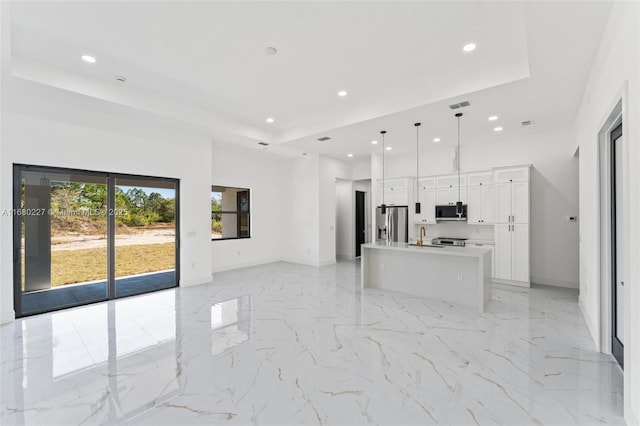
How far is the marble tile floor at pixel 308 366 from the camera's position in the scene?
2125 millimetres

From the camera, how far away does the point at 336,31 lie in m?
3.09

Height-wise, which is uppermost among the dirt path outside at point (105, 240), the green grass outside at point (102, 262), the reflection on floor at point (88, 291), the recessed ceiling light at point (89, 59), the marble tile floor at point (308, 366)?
the recessed ceiling light at point (89, 59)

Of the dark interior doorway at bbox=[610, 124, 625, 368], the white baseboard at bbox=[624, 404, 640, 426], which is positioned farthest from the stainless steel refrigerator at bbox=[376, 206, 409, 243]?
the white baseboard at bbox=[624, 404, 640, 426]

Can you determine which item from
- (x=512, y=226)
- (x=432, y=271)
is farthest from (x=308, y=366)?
(x=512, y=226)

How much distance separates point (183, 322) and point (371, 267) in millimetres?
3442

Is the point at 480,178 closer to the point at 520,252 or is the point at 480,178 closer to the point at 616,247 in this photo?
the point at 520,252

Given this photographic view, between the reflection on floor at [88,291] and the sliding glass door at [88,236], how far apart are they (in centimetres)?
1

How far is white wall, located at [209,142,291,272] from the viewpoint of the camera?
7.25 meters

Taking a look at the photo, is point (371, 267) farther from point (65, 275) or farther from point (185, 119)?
point (65, 275)

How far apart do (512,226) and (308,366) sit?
518 cm

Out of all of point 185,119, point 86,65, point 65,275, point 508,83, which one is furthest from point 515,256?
point 65,275

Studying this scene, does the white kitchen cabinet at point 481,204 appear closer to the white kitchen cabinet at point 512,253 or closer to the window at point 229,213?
the white kitchen cabinet at point 512,253

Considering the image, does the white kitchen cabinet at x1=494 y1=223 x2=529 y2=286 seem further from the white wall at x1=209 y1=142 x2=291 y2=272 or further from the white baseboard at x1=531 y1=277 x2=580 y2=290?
the white wall at x1=209 y1=142 x2=291 y2=272

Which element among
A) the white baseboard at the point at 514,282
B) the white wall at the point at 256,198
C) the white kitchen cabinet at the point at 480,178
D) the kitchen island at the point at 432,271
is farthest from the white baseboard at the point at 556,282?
the white wall at the point at 256,198
